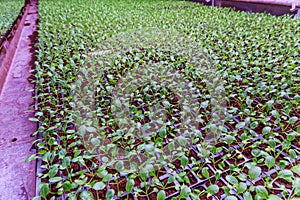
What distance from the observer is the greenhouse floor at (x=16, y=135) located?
4.83 ft

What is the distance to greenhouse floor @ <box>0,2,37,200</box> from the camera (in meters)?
1.47

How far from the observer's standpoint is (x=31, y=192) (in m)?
1.43

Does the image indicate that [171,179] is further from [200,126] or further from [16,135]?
[16,135]

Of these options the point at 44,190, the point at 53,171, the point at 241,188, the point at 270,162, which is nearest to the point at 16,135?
the point at 53,171

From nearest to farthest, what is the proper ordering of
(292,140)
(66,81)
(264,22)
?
(292,140)
(66,81)
(264,22)

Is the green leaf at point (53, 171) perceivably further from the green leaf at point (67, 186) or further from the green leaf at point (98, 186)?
the green leaf at point (98, 186)

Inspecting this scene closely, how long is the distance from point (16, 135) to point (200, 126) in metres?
1.48

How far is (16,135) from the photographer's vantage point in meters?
1.93

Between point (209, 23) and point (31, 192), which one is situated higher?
point (209, 23)

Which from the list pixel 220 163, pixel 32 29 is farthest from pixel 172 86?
pixel 32 29

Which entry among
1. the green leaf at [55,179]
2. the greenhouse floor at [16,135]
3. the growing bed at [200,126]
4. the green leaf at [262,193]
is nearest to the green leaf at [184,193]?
the growing bed at [200,126]

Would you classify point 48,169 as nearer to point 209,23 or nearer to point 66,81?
point 66,81

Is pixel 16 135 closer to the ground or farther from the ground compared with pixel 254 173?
closer to the ground

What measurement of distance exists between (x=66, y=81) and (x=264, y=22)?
3860mm
